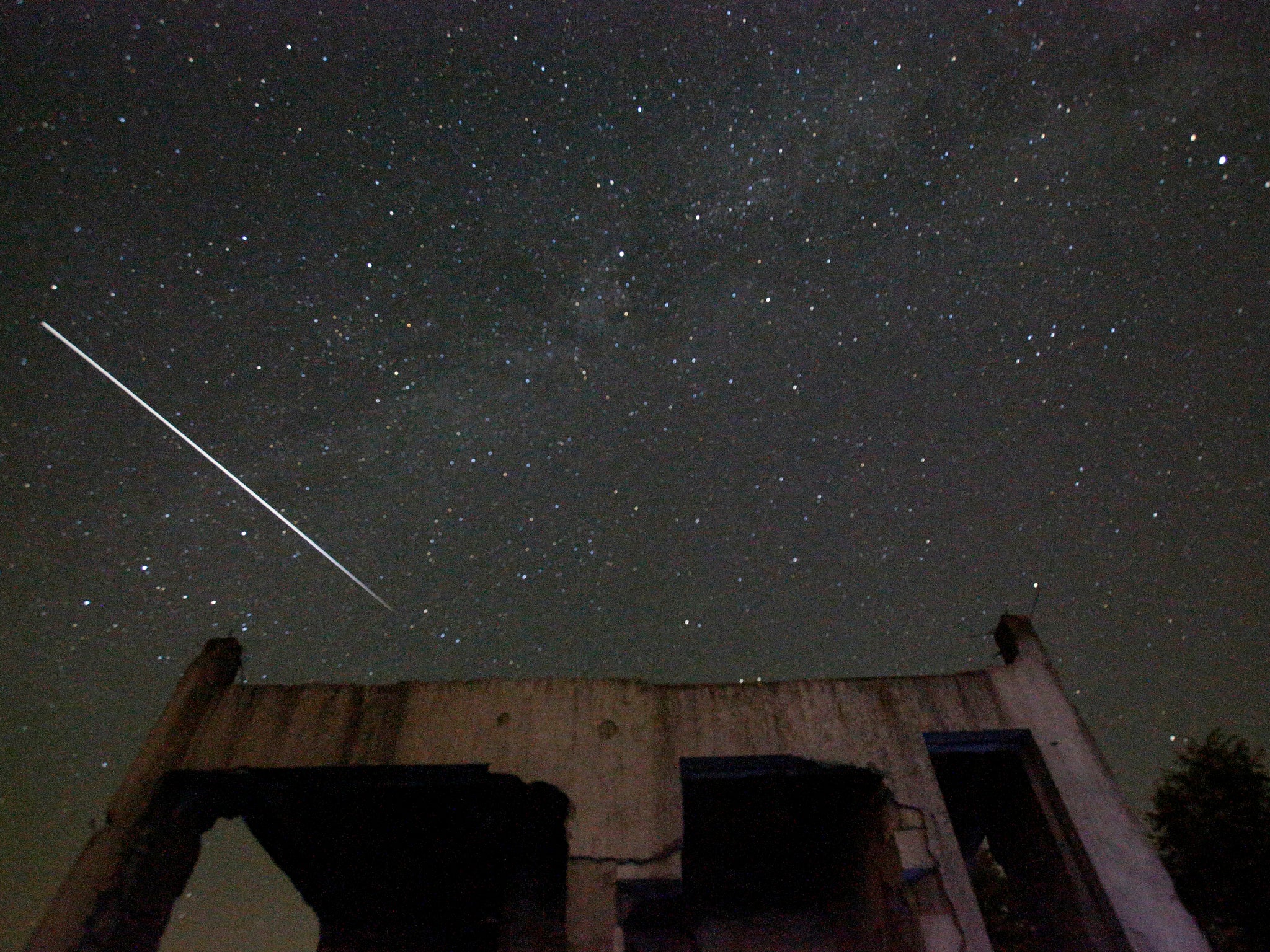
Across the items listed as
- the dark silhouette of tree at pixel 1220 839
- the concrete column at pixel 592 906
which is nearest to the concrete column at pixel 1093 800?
the concrete column at pixel 592 906

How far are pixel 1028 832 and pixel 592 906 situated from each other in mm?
4673

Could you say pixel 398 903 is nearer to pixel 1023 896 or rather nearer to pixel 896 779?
pixel 896 779

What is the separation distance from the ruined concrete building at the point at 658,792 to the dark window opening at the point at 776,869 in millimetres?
48

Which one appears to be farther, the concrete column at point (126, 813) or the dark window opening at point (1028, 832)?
the dark window opening at point (1028, 832)

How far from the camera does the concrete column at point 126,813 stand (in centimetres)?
688

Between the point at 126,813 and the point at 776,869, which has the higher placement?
the point at 776,869

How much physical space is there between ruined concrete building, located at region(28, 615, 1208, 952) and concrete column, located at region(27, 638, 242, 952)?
2 centimetres

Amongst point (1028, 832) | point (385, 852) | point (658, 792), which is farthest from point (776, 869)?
point (385, 852)

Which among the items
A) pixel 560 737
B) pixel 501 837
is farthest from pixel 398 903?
pixel 560 737

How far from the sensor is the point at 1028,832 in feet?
26.6

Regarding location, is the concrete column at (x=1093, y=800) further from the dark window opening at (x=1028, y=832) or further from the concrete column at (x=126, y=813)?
the concrete column at (x=126, y=813)

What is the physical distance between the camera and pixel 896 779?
297 inches

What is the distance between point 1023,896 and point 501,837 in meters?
→ 5.86

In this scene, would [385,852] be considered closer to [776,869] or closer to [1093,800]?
[776,869]
